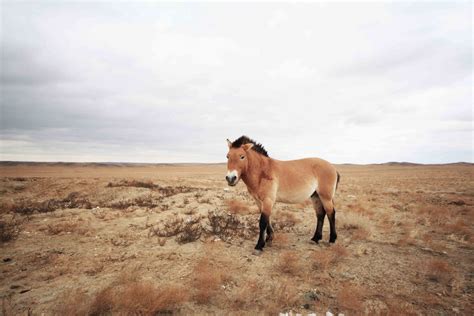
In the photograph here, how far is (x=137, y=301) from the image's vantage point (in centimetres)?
390

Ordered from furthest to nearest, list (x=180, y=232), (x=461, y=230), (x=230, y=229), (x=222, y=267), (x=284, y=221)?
1. (x=284, y=221)
2. (x=461, y=230)
3. (x=230, y=229)
4. (x=180, y=232)
5. (x=222, y=267)

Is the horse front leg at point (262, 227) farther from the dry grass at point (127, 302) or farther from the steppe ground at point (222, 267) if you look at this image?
the dry grass at point (127, 302)

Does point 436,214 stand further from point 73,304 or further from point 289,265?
point 73,304

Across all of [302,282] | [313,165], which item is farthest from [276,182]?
[302,282]

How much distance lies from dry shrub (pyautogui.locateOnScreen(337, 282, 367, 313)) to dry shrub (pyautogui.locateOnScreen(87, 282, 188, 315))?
8.88 ft

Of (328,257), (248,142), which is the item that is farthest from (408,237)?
(248,142)

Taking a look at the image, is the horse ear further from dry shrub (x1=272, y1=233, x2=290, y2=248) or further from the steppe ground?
dry shrub (x1=272, y1=233, x2=290, y2=248)

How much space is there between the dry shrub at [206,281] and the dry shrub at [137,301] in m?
0.28

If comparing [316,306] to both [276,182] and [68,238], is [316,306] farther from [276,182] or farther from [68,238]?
[68,238]

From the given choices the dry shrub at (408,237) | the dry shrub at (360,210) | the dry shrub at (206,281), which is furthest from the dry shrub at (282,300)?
the dry shrub at (360,210)

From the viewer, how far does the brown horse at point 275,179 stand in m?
6.67

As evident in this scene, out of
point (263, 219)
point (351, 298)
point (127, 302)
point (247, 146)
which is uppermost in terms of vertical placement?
point (247, 146)

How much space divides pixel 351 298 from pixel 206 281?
258cm

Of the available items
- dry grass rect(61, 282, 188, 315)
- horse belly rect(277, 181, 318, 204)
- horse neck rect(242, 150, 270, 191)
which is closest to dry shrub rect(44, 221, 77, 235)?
dry grass rect(61, 282, 188, 315)
